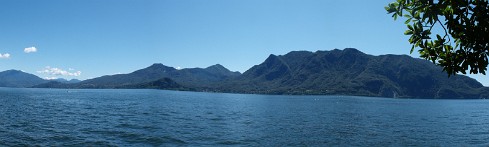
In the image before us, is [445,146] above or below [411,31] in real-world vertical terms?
below

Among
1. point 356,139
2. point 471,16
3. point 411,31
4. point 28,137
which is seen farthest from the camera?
point 356,139

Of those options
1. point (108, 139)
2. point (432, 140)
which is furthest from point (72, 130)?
point (432, 140)

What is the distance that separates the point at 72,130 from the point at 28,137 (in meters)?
8.78

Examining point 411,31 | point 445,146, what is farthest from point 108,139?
point 445,146

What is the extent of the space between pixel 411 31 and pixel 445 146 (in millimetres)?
49642

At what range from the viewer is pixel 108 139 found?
48031 millimetres

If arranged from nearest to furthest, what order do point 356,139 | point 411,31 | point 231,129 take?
point 411,31
point 356,139
point 231,129

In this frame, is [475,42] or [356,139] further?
[356,139]

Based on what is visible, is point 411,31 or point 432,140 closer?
point 411,31

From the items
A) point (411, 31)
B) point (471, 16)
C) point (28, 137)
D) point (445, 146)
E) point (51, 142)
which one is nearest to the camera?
point (471, 16)

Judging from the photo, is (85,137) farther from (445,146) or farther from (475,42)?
(445,146)

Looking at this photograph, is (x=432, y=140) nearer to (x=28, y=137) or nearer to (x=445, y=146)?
(x=445, y=146)

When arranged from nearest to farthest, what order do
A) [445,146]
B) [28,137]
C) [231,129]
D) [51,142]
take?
1. [51,142]
2. [28,137]
3. [445,146]
4. [231,129]

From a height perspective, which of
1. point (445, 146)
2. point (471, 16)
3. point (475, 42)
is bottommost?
point (445, 146)
